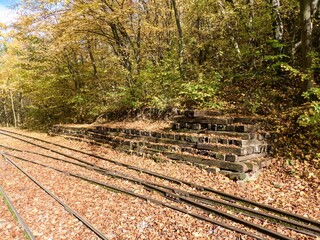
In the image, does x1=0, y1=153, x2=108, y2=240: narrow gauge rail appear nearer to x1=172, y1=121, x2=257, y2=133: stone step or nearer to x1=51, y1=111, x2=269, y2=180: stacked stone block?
x1=51, y1=111, x2=269, y2=180: stacked stone block

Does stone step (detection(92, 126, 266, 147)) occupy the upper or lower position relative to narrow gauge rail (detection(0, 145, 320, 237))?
upper

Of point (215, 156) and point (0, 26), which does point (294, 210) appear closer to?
point (215, 156)

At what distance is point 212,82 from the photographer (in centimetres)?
1134

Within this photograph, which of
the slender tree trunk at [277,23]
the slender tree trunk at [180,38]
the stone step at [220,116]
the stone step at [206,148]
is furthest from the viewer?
the slender tree trunk at [180,38]

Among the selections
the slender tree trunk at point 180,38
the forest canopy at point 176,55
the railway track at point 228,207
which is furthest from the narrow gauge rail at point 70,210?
the slender tree trunk at point 180,38

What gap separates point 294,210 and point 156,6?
15.4 m

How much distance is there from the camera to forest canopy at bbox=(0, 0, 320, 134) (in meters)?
9.91

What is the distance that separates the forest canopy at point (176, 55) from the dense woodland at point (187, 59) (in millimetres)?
48

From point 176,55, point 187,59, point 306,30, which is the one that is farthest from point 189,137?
point 187,59

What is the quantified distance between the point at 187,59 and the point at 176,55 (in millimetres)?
1137

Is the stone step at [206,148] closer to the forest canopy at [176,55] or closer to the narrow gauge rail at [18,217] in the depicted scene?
the forest canopy at [176,55]

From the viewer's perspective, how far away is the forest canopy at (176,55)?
9.91 m

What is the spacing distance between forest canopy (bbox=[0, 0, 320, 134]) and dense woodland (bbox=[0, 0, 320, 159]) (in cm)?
5

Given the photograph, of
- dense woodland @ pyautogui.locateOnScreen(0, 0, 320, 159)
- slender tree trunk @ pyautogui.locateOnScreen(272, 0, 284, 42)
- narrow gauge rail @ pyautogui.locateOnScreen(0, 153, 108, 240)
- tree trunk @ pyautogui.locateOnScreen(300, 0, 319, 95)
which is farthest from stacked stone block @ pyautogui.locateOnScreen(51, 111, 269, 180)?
slender tree trunk @ pyautogui.locateOnScreen(272, 0, 284, 42)
